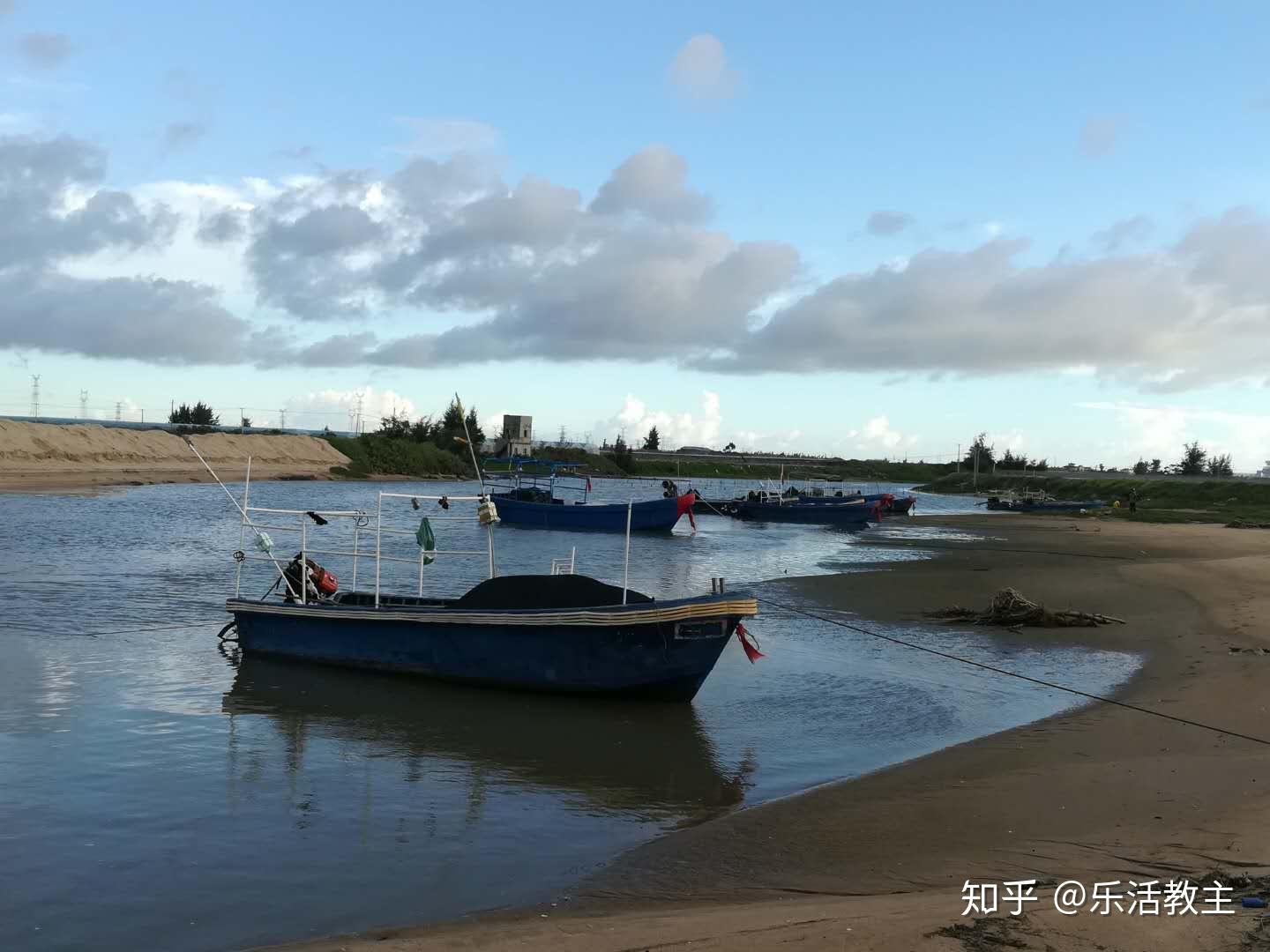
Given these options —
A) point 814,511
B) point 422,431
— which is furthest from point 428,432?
point 814,511

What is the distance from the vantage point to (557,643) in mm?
13102

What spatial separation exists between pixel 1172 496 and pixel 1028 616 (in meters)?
61.0

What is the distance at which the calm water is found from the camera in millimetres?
7031

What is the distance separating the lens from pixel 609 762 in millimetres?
10750

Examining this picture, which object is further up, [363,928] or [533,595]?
[533,595]

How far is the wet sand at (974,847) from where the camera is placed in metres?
5.38

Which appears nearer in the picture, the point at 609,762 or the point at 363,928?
the point at 363,928

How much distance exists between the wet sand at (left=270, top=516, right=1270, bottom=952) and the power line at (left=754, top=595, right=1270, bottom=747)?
160 mm

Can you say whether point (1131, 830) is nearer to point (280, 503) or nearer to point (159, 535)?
point (159, 535)

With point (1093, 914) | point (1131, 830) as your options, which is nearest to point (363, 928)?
point (1093, 914)

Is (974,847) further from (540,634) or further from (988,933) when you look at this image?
(540,634)

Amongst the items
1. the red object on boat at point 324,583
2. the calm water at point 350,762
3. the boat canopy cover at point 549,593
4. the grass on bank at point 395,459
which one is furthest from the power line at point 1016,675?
the grass on bank at point 395,459

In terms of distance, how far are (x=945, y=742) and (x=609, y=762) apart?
3777 millimetres

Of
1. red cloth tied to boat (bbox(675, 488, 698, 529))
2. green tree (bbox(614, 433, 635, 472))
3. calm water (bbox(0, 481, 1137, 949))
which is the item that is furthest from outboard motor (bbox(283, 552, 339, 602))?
green tree (bbox(614, 433, 635, 472))
